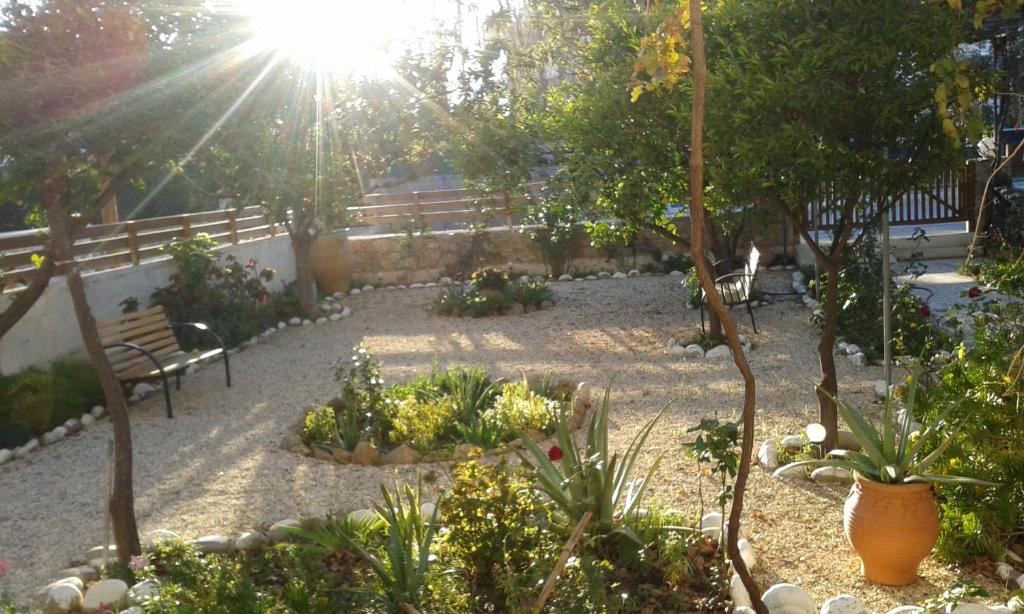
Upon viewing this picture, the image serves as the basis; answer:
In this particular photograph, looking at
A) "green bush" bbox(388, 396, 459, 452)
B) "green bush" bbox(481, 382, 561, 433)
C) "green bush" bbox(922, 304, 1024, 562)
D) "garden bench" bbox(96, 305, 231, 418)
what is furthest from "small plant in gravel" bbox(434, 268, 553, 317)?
"green bush" bbox(922, 304, 1024, 562)

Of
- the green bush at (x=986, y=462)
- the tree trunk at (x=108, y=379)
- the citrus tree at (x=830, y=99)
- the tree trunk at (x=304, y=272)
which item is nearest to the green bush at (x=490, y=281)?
the tree trunk at (x=304, y=272)

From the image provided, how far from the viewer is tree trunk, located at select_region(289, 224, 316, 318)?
11.9 m

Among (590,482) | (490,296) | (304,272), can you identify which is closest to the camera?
(590,482)

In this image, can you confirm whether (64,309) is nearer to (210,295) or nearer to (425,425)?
(210,295)

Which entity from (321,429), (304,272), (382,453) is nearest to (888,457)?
(382,453)

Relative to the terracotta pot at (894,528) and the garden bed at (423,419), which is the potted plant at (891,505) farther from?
the garden bed at (423,419)

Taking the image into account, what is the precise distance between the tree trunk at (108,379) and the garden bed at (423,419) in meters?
1.92

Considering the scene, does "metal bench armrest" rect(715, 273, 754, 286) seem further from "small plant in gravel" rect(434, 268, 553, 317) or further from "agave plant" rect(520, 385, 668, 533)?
"agave plant" rect(520, 385, 668, 533)

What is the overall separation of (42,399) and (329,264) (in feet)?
23.3

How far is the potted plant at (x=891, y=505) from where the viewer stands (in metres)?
3.55

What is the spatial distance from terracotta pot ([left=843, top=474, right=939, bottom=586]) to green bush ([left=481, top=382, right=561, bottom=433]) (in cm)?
243

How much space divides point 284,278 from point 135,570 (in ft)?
33.8

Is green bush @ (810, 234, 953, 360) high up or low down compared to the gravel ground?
up

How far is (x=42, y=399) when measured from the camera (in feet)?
22.7
